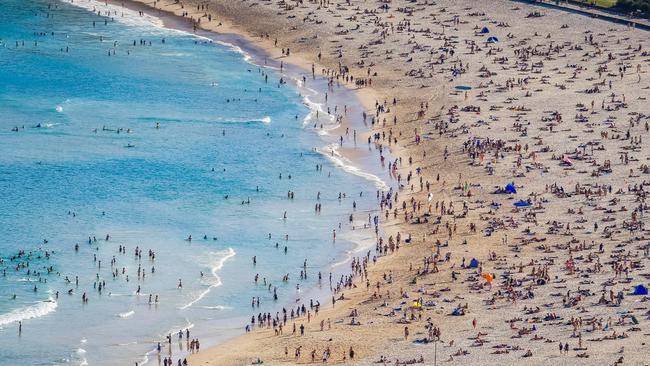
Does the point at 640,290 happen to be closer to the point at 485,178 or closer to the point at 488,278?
the point at 488,278

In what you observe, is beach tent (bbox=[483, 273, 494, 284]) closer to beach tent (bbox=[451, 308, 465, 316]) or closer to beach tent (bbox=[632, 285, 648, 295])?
beach tent (bbox=[451, 308, 465, 316])

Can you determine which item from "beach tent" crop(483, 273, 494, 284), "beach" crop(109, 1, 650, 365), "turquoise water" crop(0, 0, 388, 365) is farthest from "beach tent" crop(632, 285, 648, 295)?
"turquoise water" crop(0, 0, 388, 365)

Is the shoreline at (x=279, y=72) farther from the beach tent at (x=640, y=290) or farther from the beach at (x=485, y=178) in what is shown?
the beach tent at (x=640, y=290)

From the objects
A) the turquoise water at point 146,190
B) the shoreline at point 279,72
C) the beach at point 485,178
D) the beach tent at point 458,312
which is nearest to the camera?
the beach at point 485,178

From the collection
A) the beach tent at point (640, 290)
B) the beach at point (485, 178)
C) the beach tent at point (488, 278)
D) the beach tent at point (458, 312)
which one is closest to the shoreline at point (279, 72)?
the beach at point (485, 178)

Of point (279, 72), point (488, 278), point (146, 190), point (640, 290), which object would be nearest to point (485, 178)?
point (488, 278)

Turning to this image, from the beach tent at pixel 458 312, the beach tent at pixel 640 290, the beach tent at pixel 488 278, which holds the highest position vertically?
the beach tent at pixel 640 290

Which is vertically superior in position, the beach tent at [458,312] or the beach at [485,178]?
the beach at [485,178]
